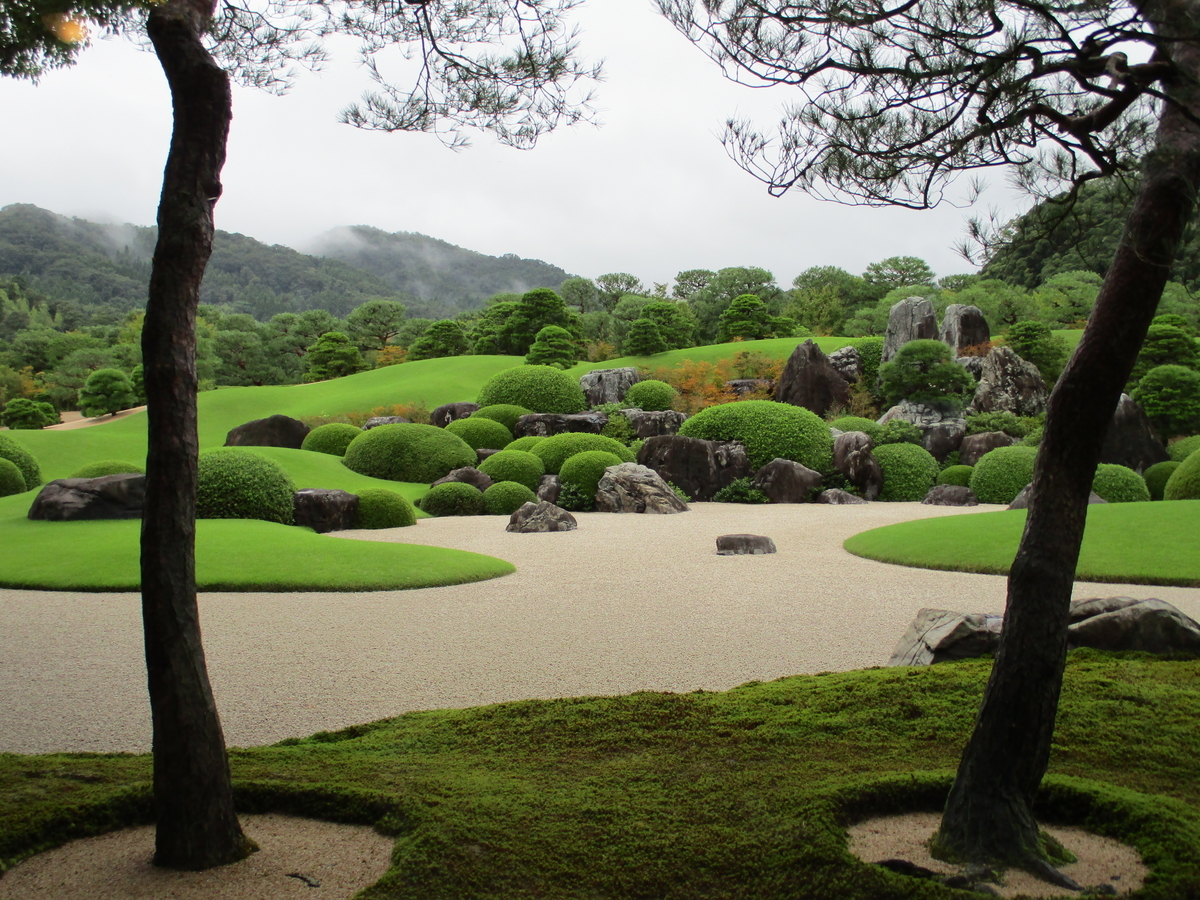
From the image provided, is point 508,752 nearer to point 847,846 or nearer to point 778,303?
point 847,846

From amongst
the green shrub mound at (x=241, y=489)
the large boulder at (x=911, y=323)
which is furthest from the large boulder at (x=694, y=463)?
the large boulder at (x=911, y=323)

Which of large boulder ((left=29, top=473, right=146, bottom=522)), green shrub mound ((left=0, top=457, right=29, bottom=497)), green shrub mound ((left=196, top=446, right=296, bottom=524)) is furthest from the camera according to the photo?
green shrub mound ((left=0, top=457, right=29, bottom=497))

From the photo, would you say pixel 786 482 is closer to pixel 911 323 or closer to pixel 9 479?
pixel 911 323

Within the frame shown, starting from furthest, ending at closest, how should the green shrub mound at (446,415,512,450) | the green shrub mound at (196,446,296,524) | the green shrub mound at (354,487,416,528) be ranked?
the green shrub mound at (446,415,512,450)
the green shrub mound at (354,487,416,528)
the green shrub mound at (196,446,296,524)

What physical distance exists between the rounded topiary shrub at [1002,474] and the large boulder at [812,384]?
7.31 metres

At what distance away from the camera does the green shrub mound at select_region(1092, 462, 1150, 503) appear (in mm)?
12031

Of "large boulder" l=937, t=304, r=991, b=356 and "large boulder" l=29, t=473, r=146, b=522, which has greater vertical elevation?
"large boulder" l=937, t=304, r=991, b=356

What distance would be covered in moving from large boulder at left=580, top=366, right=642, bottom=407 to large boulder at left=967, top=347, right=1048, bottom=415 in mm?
9766

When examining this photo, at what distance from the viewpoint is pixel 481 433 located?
19.2 metres

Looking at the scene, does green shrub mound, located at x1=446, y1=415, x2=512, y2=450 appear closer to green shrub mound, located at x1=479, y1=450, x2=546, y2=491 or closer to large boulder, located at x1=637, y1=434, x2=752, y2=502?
green shrub mound, located at x1=479, y1=450, x2=546, y2=491

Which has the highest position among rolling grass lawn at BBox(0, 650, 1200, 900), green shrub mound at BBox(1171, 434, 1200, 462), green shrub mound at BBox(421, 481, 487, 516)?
green shrub mound at BBox(1171, 434, 1200, 462)

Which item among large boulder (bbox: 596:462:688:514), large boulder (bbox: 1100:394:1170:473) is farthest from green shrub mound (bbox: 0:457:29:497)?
large boulder (bbox: 1100:394:1170:473)

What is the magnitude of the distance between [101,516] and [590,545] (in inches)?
221

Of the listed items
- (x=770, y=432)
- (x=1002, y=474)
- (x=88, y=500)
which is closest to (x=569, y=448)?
(x=770, y=432)
